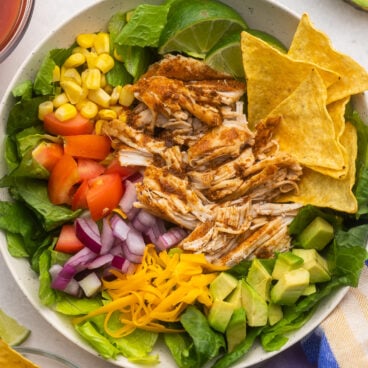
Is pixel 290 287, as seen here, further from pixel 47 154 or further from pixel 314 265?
pixel 47 154

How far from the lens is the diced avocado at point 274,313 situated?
3291 mm

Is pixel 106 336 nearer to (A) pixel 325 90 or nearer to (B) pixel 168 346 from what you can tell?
(B) pixel 168 346

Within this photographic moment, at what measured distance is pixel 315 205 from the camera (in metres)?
3.35

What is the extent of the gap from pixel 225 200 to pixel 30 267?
904 mm

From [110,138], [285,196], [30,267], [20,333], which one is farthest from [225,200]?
[20,333]

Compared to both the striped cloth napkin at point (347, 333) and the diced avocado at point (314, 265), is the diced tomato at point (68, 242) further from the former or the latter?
the striped cloth napkin at point (347, 333)

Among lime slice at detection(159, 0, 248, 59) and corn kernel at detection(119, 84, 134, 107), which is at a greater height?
lime slice at detection(159, 0, 248, 59)

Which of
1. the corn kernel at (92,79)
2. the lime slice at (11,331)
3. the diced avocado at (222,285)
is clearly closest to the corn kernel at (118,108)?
the corn kernel at (92,79)

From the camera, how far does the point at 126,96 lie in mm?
3477

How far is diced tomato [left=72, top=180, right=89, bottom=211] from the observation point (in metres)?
3.40

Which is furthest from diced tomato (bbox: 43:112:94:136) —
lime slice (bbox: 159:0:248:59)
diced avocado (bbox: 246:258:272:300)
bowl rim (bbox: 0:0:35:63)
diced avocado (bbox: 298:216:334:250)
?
diced avocado (bbox: 298:216:334:250)

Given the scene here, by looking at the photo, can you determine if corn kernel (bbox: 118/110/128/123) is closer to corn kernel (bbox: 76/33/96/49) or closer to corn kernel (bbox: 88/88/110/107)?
corn kernel (bbox: 88/88/110/107)

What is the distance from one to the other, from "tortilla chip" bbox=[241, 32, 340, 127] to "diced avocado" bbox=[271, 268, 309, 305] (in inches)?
28.1

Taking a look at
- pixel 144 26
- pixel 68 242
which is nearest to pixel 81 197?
pixel 68 242
